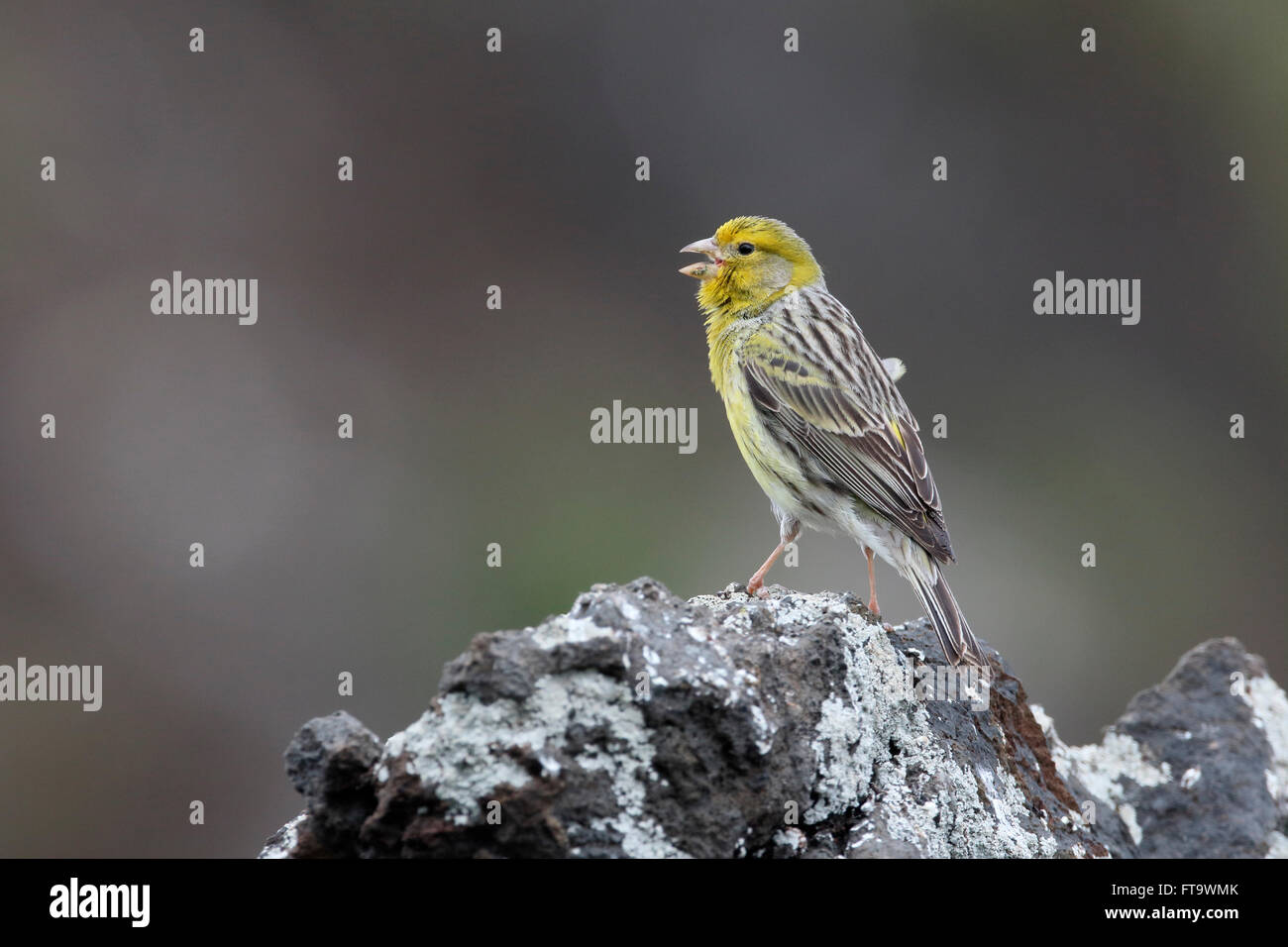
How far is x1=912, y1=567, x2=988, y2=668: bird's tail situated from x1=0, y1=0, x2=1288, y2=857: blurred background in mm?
6114

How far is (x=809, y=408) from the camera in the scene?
20.6ft

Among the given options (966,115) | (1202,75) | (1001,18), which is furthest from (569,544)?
(1202,75)

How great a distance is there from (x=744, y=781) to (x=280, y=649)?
951 cm

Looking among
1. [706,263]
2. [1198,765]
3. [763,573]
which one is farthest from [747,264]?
[1198,765]

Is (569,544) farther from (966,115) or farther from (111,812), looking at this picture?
(966,115)

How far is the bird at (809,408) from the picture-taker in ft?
19.9

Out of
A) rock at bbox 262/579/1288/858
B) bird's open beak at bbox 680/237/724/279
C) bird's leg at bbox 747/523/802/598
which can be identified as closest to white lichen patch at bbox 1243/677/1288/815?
rock at bbox 262/579/1288/858

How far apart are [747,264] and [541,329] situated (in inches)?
343

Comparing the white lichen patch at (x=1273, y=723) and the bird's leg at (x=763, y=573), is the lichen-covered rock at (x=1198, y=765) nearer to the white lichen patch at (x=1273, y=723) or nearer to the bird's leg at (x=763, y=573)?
the white lichen patch at (x=1273, y=723)

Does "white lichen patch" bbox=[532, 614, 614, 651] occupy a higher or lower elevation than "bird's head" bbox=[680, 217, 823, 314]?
lower

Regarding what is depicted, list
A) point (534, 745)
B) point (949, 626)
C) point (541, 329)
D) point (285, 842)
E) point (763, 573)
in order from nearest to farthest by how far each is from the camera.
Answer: point (534, 745), point (285, 842), point (949, 626), point (763, 573), point (541, 329)

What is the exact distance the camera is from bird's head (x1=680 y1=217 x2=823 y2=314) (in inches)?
273

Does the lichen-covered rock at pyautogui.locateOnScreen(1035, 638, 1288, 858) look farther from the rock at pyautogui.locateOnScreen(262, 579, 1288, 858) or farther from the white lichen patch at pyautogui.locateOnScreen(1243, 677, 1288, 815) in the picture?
the rock at pyautogui.locateOnScreen(262, 579, 1288, 858)

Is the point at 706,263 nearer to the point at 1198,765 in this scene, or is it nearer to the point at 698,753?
the point at 1198,765
